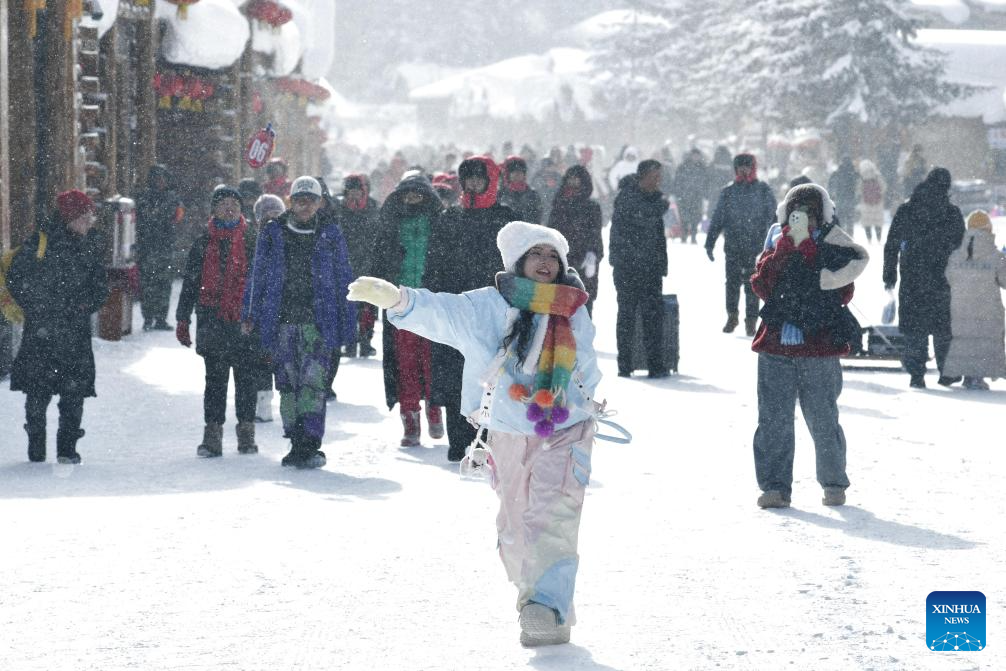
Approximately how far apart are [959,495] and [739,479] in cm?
109

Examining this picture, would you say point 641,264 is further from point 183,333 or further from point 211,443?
point 183,333

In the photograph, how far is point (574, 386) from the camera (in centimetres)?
629

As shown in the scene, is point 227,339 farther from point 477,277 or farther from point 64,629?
point 64,629

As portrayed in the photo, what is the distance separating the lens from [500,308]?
20.7 feet

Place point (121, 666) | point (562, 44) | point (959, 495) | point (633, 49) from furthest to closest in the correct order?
point (562, 44)
point (633, 49)
point (959, 495)
point (121, 666)

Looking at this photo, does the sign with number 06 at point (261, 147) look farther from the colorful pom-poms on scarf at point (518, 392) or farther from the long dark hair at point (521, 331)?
the colorful pom-poms on scarf at point (518, 392)

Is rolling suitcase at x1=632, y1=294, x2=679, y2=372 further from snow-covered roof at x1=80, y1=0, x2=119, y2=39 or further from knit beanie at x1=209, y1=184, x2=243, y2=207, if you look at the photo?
snow-covered roof at x1=80, y1=0, x2=119, y2=39

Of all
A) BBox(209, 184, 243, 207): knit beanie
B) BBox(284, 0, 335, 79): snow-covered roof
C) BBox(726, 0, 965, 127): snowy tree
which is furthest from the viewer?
BBox(726, 0, 965, 127): snowy tree

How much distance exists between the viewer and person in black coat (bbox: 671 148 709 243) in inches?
1350

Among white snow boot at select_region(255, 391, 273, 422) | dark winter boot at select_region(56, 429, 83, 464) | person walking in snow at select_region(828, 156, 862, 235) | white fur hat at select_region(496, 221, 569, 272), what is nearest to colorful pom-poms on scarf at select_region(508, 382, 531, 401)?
white fur hat at select_region(496, 221, 569, 272)

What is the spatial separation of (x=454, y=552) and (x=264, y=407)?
4.40 metres

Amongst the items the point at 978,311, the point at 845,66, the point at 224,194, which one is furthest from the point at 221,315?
the point at 845,66

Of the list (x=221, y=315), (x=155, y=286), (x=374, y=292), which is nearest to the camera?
(x=374, y=292)

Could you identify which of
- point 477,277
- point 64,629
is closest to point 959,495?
point 477,277
